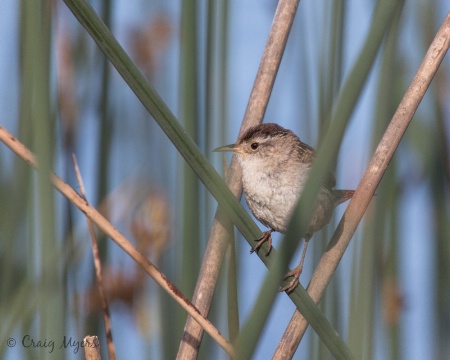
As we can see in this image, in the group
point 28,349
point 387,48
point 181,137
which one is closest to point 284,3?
point 387,48

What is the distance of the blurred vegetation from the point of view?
1.62 meters

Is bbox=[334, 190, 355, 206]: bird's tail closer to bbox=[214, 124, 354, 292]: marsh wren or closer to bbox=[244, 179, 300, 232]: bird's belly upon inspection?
bbox=[214, 124, 354, 292]: marsh wren

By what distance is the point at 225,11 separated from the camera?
5.97 ft

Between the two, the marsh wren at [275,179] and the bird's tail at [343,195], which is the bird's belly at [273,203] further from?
the bird's tail at [343,195]

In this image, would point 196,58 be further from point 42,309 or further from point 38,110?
point 42,309

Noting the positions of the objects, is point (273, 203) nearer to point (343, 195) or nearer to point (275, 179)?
point (275, 179)

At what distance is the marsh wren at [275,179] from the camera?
238cm

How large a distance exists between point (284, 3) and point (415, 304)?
1031 mm

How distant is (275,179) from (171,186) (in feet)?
1.47

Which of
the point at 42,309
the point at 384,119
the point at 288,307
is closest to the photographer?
the point at 42,309

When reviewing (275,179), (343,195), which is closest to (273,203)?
(275,179)

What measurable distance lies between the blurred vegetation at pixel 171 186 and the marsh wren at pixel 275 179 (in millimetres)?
138

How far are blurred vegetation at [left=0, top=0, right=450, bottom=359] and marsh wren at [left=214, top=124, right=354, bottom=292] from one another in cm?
14

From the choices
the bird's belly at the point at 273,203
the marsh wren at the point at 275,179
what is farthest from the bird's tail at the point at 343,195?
the bird's belly at the point at 273,203
